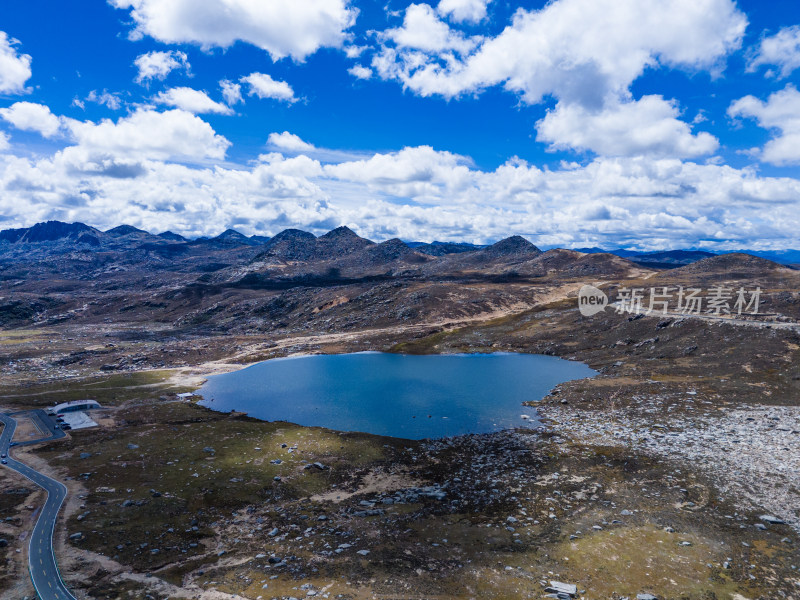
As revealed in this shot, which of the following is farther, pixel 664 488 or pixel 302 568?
pixel 664 488

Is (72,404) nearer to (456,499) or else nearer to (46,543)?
(46,543)

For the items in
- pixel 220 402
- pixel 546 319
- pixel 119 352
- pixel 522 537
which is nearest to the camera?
pixel 522 537

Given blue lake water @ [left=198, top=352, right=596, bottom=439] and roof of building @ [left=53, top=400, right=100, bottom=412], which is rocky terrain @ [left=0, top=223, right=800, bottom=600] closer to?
roof of building @ [left=53, top=400, right=100, bottom=412]

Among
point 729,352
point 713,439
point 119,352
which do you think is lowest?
point 119,352

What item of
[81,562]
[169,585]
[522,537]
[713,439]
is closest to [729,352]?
[713,439]

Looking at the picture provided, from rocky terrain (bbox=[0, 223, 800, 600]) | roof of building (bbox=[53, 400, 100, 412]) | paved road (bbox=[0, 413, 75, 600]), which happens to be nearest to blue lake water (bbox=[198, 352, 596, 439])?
rocky terrain (bbox=[0, 223, 800, 600])

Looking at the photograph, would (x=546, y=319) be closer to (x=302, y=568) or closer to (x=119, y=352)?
(x=302, y=568)

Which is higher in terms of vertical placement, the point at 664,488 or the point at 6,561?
the point at 664,488
